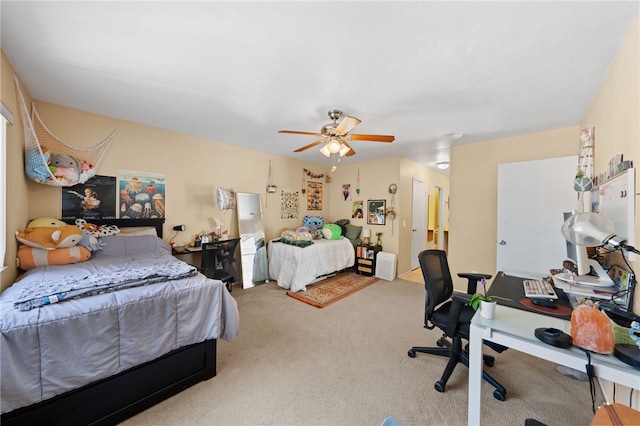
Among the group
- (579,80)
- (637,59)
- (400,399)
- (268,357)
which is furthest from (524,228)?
(268,357)

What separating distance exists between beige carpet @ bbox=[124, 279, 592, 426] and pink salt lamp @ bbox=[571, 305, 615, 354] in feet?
3.00

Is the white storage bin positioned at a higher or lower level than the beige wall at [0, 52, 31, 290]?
lower

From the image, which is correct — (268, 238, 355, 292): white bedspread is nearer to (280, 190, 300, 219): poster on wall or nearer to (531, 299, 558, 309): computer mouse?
(280, 190, 300, 219): poster on wall

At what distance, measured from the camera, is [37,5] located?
4.33 ft

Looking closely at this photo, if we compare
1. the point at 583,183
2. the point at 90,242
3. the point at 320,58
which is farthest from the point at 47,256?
the point at 583,183

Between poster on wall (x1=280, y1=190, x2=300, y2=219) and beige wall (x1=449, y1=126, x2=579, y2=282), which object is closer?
beige wall (x1=449, y1=126, x2=579, y2=282)

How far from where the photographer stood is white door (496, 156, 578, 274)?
2.79 metres

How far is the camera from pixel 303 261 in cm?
382

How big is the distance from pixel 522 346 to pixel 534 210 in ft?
8.34

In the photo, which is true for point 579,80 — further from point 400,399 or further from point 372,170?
point 372,170

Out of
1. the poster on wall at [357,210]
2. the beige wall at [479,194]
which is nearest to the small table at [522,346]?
the beige wall at [479,194]

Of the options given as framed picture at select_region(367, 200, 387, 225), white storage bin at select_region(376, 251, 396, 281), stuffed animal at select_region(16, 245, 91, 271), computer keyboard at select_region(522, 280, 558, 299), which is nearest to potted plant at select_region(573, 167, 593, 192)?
computer keyboard at select_region(522, 280, 558, 299)

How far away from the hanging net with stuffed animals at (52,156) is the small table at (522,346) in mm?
3688

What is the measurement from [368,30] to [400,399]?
244cm
